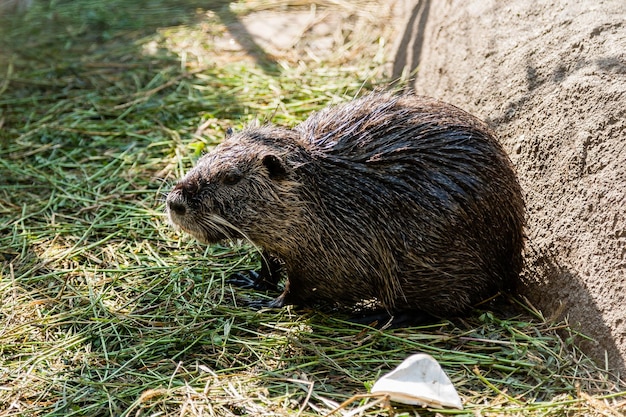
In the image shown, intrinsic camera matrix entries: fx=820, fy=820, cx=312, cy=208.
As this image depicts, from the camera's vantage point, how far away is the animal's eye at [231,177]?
391 cm

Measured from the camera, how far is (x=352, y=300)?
403cm

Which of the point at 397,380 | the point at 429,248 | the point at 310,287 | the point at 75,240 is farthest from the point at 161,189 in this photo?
the point at 397,380

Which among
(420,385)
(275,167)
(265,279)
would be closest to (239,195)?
(275,167)

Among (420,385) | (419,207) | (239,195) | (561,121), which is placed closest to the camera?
(420,385)

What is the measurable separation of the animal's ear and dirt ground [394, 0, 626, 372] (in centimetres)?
126

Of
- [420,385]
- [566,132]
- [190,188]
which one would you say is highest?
[566,132]

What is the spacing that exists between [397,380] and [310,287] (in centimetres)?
93

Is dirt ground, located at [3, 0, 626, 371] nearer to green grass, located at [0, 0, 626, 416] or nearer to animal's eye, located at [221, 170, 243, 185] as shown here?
green grass, located at [0, 0, 626, 416]

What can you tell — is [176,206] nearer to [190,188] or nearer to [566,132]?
[190,188]

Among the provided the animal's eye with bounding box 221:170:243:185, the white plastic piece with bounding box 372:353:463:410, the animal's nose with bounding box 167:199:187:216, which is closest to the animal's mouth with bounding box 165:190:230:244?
the animal's nose with bounding box 167:199:187:216

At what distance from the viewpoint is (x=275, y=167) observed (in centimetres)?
387

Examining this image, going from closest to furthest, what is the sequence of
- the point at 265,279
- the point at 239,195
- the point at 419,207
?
the point at 419,207
the point at 239,195
the point at 265,279

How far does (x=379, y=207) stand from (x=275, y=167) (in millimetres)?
525

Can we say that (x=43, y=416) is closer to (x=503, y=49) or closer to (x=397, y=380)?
(x=397, y=380)
